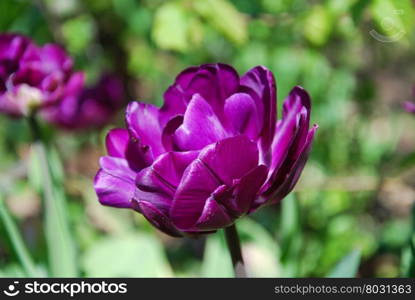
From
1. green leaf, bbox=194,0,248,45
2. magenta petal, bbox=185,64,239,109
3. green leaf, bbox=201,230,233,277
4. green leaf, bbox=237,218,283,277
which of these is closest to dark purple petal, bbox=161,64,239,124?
magenta petal, bbox=185,64,239,109

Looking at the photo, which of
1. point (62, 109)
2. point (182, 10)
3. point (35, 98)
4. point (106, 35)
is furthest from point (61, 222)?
point (106, 35)

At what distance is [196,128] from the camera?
0.65 m

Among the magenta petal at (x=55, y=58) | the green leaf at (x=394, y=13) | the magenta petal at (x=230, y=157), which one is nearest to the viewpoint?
the magenta petal at (x=230, y=157)

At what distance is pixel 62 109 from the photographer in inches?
67.1

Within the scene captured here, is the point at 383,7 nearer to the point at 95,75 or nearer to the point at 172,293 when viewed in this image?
the point at 172,293

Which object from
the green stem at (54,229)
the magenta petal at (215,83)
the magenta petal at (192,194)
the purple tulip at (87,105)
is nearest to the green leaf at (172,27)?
the green stem at (54,229)

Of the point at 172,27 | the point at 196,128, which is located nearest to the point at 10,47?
the point at 172,27

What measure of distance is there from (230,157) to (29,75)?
58 centimetres

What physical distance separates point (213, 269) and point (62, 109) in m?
0.74

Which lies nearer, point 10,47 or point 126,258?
point 10,47

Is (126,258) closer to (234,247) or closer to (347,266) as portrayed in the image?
(347,266)

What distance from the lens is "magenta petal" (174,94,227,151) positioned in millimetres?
646

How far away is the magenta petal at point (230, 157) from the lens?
614 millimetres

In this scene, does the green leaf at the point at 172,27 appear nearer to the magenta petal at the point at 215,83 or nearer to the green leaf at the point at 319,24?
the green leaf at the point at 319,24
